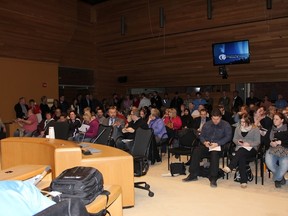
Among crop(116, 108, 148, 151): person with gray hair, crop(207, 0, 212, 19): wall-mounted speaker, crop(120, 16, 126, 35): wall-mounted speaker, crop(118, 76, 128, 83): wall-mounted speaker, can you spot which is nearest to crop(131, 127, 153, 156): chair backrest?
crop(116, 108, 148, 151): person with gray hair

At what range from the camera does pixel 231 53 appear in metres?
11.0

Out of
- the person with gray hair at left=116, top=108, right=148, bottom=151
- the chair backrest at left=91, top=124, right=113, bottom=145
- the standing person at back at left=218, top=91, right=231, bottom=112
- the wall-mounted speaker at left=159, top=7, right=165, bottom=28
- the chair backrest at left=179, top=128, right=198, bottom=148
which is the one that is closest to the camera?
the chair backrest at left=91, top=124, right=113, bottom=145

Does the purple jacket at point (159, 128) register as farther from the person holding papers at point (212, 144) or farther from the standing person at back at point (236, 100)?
the standing person at back at point (236, 100)

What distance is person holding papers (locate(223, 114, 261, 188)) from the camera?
525 centimetres

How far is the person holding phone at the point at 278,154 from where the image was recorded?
5125 millimetres

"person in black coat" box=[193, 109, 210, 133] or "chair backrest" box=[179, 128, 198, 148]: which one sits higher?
"person in black coat" box=[193, 109, 210, 133]

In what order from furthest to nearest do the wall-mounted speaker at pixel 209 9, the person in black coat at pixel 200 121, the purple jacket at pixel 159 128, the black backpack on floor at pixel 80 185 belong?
the wall-mounted speaker at pixel 209 9 < the person in black coat at pixel 200 121 < the purple jacket at pixel 159 128 < the black backpack on floor at pixel 80 185

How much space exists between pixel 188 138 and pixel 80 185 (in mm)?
4100

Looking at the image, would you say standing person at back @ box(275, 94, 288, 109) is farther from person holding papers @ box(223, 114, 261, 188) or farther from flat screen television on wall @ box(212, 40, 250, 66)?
person holding papers @ box(223, 114, 261, 188)

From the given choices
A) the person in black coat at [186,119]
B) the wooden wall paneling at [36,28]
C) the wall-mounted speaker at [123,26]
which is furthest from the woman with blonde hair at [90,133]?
the wall-mounted speaker at [123,26]

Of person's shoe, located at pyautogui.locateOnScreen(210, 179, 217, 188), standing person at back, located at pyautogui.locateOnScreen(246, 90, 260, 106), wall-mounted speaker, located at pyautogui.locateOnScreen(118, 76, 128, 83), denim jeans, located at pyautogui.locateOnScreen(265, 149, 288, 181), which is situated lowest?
person's shoe, located at pyautogui.locateOnScreen(210, 179, 217, 188)

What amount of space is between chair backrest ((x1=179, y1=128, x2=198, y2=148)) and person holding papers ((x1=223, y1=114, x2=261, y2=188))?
33.1 inches

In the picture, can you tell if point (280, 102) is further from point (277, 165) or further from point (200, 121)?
point (277, 165)

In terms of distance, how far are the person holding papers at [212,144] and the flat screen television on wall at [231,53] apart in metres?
5.67
